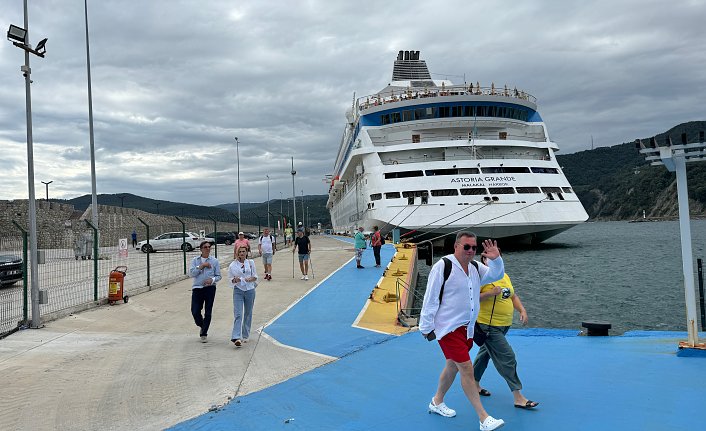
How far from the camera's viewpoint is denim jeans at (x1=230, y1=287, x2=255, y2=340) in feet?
25.1

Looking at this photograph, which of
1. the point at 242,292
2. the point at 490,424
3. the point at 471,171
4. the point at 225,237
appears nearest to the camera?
the point at 490,424

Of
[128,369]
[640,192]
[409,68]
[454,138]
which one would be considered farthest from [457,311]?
[640,192]

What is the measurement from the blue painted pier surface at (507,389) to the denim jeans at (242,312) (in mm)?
646

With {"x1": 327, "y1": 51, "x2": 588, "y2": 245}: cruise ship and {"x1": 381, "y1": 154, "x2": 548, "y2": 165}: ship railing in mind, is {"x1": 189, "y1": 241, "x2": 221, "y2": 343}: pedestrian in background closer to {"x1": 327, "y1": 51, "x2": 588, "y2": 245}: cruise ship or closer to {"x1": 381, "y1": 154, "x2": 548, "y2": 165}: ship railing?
{"x1": 327, "y1": 51, "x2": 588, "y2": 245}: cruise ship

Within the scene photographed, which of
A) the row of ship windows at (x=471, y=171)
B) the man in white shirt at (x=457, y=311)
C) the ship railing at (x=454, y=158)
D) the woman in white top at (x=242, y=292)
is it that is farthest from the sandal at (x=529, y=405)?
the ship railing at (x=454, y=158)

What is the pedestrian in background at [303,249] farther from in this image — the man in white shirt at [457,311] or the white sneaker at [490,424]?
the white sneaker at [490,424]

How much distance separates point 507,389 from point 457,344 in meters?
1.40

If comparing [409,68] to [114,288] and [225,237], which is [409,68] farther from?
[114,288]

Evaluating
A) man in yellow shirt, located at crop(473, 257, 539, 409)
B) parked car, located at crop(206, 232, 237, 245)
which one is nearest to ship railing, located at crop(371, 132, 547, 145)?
parked car, located at crop(206, 232, 237, 245)

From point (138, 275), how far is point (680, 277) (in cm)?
1895

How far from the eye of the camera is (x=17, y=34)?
8891mm

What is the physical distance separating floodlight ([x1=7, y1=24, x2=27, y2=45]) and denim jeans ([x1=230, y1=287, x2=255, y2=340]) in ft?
18.3

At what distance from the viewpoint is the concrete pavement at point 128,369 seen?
500cm

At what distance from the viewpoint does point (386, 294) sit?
37.4 ft
